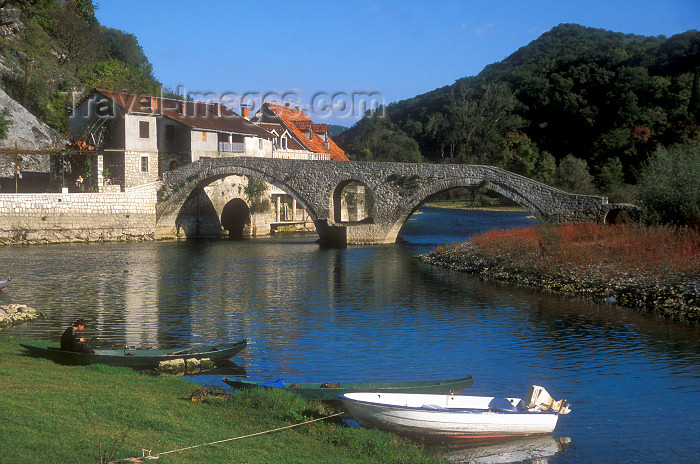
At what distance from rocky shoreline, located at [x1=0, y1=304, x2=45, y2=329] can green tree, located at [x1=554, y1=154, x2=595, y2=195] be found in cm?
5742

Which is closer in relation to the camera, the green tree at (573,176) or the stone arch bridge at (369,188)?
the stone arch bridge at (369,188)

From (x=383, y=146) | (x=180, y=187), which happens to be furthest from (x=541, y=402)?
(x=383, y=146)

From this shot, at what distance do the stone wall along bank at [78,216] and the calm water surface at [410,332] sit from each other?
28.4 feet

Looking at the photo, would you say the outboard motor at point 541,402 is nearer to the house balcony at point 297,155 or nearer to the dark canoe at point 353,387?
the dark canoe at point 353,387

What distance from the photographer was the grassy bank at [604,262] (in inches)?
958

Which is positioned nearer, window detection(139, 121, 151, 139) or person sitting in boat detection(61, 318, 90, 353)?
person sitting in boat detection(61, 318, 90, 353)

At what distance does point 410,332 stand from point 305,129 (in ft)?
190

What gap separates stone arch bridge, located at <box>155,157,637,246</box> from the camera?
4159cm

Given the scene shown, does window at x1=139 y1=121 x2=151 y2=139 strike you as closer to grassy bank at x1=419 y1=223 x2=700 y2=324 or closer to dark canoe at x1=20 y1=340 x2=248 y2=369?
grassy bank at x1=419 y1=223 x2=700 y2=324

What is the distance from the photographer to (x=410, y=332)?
20.9 metres

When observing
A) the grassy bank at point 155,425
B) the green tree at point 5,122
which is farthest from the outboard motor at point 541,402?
the green tree at point 5,122

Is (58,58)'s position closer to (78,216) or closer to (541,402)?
(78,216)

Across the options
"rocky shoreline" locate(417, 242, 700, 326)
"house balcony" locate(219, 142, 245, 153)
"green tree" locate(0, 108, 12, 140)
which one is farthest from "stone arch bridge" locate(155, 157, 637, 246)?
"green tree" locate(0, 108, 12, 140)

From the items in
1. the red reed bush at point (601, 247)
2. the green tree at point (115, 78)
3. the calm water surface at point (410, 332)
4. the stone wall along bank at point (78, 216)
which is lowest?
the calm water surface at point (410, 332)
